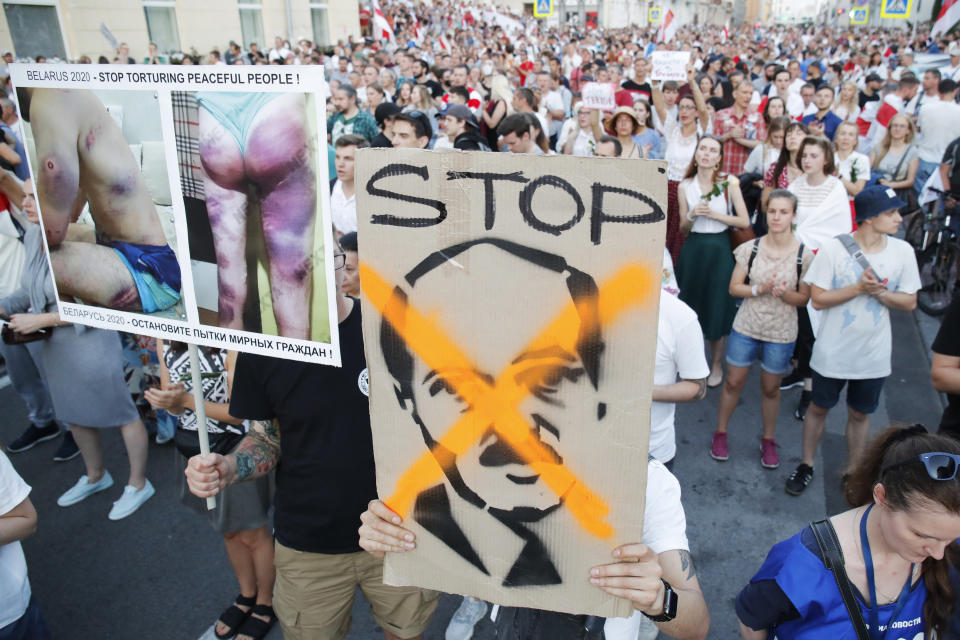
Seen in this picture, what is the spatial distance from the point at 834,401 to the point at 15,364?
5434 millimetres

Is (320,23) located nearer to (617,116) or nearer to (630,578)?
(617,116)

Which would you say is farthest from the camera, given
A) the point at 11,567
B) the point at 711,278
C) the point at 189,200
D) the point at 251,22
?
the point at 251,22

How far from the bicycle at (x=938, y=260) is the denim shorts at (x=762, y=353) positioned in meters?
3.12

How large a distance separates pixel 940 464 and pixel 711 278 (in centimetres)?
372

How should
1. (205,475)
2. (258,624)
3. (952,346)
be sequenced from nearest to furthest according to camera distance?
1. (205,475)
2. (952,346)
3. (258,624)

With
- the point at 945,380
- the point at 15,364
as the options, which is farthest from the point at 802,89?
the point at 15,364

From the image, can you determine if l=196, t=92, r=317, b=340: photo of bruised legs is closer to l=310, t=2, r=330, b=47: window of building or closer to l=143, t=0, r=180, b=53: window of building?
l=143, t=0, r=180, b=53: window of building

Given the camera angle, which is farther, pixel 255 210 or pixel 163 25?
pixel 163 25

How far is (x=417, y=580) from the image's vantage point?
5.42 ft

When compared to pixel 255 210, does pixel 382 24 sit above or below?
above

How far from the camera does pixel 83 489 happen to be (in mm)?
4344

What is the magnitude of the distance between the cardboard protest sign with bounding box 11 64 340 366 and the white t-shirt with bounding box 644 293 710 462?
5.60ft

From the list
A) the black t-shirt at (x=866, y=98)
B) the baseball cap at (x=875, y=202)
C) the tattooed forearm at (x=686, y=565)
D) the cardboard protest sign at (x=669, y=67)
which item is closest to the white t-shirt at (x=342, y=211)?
the baseball cap at (x=875, y=202)

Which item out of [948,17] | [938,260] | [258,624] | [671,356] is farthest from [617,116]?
[258,624]
